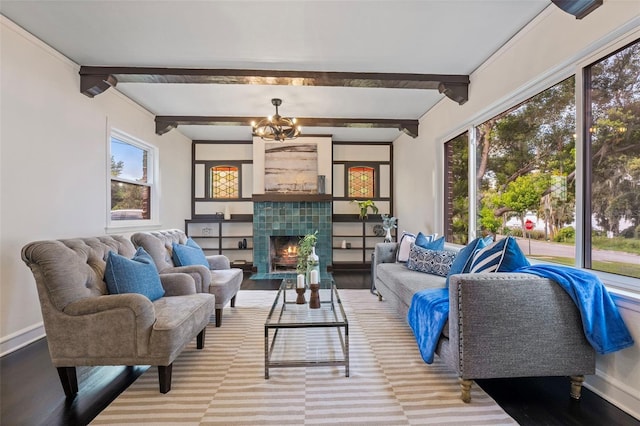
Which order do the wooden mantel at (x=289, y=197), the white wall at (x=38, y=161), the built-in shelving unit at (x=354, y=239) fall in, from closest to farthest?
the white wall at (x=38, y=161), the wooden mantel at (x=289, y=197), the built-in shelving unit at (x=354, y=239)

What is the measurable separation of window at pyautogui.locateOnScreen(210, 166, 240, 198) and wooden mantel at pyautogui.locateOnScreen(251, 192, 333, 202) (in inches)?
34.8

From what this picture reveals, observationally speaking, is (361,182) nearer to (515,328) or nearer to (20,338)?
(515,328)

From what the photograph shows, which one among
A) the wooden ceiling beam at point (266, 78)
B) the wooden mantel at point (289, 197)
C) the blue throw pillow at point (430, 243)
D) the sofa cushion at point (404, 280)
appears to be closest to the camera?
the sofa cushion at point (404, 280)

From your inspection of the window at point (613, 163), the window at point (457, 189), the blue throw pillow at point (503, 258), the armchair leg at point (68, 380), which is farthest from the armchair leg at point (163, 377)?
the window at point (457, 189)

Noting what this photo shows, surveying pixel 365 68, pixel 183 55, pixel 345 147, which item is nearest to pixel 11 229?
pixel 183 55

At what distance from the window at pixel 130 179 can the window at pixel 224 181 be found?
5.72 ft

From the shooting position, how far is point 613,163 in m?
2.12

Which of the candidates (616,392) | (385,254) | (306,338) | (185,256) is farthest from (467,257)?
(185,256)

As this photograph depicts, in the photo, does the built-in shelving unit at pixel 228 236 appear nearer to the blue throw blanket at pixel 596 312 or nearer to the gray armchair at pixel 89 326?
the gray armchair at pixel 89 326

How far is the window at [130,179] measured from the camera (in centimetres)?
429

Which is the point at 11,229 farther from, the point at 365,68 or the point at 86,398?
the point at 365,68

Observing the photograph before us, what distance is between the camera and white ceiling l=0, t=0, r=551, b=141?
249cm

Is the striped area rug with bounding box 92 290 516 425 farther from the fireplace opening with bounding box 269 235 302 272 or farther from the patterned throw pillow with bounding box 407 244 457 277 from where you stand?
the fireplace opening with bounding box 269 235 302 272

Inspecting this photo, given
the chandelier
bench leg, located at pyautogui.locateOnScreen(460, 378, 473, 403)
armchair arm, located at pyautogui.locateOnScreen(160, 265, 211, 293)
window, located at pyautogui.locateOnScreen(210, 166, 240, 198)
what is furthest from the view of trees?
window, located at pyautogui.locateOnScreen(210, 166, 240, 198)
